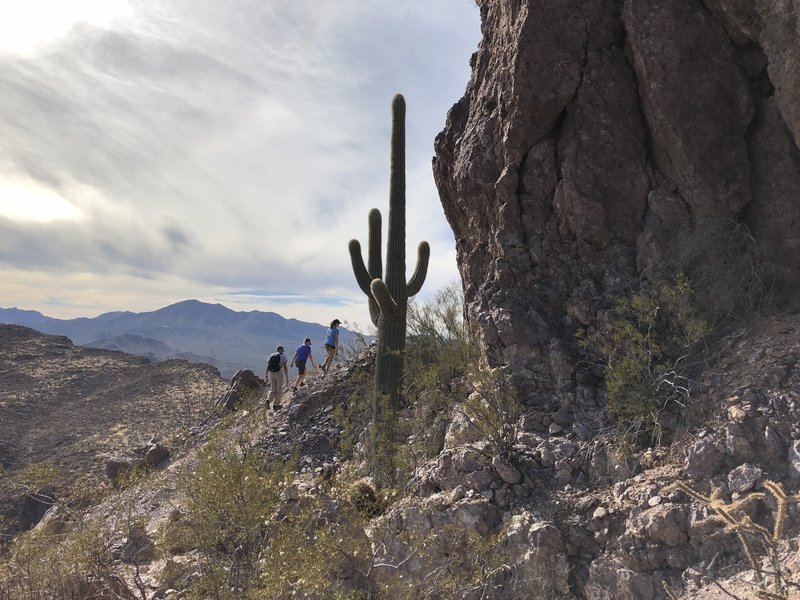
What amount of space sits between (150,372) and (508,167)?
70.7 feet

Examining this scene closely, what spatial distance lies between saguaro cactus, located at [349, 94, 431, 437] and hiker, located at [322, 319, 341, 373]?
2298 millimetres

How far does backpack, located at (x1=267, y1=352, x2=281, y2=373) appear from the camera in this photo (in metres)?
13.1

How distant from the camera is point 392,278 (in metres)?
10.8

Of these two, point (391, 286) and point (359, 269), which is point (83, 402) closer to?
point (359, 269)

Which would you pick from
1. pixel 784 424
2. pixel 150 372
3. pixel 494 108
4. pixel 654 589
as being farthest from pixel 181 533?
pixel 150 372

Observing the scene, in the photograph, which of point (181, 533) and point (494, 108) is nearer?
point (181, 533)

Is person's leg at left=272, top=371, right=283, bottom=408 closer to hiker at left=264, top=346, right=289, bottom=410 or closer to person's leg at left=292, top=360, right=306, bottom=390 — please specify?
hiker at left=264, top=346, right=289, bottom=410

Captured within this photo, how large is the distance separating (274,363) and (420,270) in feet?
15.3

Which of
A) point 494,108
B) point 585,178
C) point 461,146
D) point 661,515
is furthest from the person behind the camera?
point 461,146

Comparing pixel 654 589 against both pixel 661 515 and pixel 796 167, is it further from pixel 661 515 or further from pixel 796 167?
pixel 796 167

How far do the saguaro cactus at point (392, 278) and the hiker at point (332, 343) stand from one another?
7.54 ft

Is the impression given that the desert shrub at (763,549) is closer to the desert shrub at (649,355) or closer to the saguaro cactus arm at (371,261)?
the desert shrub at (649,355)

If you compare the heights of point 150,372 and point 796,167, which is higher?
point 796,167

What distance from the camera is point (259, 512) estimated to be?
6.18m
